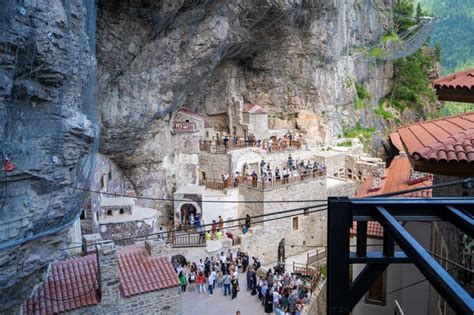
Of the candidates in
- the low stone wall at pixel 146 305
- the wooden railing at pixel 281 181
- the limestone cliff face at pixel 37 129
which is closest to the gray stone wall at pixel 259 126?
the wooden railing at pixel 281 181

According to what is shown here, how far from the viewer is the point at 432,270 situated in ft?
6.86

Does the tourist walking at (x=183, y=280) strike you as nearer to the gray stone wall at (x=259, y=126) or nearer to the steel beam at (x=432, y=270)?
the steel beam at (x=432, y=270)

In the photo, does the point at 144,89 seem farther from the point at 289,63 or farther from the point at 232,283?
the point at 289,63

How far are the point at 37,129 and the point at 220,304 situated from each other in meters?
9.52

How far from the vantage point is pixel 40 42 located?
24.5 feet

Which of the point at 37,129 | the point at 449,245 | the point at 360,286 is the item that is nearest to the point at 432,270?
the point at 360,286

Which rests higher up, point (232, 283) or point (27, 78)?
point (27, 78)

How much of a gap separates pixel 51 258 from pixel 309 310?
30.0 ft

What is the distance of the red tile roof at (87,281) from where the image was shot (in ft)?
34.0

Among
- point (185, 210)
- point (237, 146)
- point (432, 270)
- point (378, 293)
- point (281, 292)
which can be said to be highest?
point (237, 146)

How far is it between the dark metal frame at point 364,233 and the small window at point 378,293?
9.34 metres

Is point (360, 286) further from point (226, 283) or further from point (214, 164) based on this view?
point (214, 164)

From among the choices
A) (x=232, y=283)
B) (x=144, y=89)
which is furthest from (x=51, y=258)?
(x=144, y=89)

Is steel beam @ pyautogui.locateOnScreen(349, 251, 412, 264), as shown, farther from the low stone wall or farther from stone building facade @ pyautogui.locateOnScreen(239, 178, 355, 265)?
stone building facade @ pyautogui.locateOnScreen(239, 178, 355, 265)
